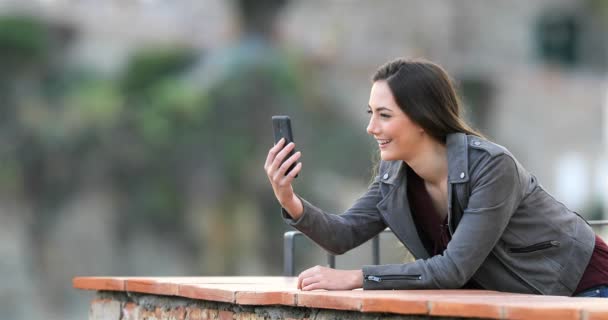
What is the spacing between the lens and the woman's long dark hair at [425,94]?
3273 millimetres

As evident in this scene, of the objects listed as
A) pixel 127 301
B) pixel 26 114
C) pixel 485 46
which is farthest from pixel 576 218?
pixel 485 46

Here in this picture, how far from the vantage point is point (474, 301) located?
8.45 ft

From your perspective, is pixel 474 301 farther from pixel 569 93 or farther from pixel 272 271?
pixel 569 93

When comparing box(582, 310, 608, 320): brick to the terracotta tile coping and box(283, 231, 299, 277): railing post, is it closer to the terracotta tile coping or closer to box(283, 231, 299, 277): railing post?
the terracotta tile coping

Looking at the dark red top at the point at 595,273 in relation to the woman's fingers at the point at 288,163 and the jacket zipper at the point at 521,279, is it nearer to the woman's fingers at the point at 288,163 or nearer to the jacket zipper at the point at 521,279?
the jacket zipper at the point at 521,279

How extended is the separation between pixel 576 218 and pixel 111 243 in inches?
572

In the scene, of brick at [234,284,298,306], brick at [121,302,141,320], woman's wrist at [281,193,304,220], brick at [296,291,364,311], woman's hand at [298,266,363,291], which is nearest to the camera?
brick at [296,291,364,311]

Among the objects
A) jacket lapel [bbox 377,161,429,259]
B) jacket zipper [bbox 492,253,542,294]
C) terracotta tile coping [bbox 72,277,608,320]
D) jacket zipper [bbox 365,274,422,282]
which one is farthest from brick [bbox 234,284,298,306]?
jacket zipper [bbox 492,253,542,294]

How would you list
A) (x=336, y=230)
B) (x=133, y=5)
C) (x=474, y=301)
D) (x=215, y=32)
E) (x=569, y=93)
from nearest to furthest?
1. (x=474, y=301)
2. (x=336, y=230)
3. (x=133, y=5)
4. (x=215, y=32)
5. (x=569, y=93)

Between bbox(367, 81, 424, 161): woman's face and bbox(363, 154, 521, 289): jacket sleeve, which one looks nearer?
bbox(363, 154, 521, 289): jacket sleeve

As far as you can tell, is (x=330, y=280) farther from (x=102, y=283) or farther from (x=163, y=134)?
(x=163, y=134)

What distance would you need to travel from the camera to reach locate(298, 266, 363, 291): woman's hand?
3158mm

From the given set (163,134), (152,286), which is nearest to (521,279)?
(152,286)

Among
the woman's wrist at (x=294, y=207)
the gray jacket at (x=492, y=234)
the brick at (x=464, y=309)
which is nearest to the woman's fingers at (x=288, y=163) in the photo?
the woman's wrist at (x=294, y=207)
